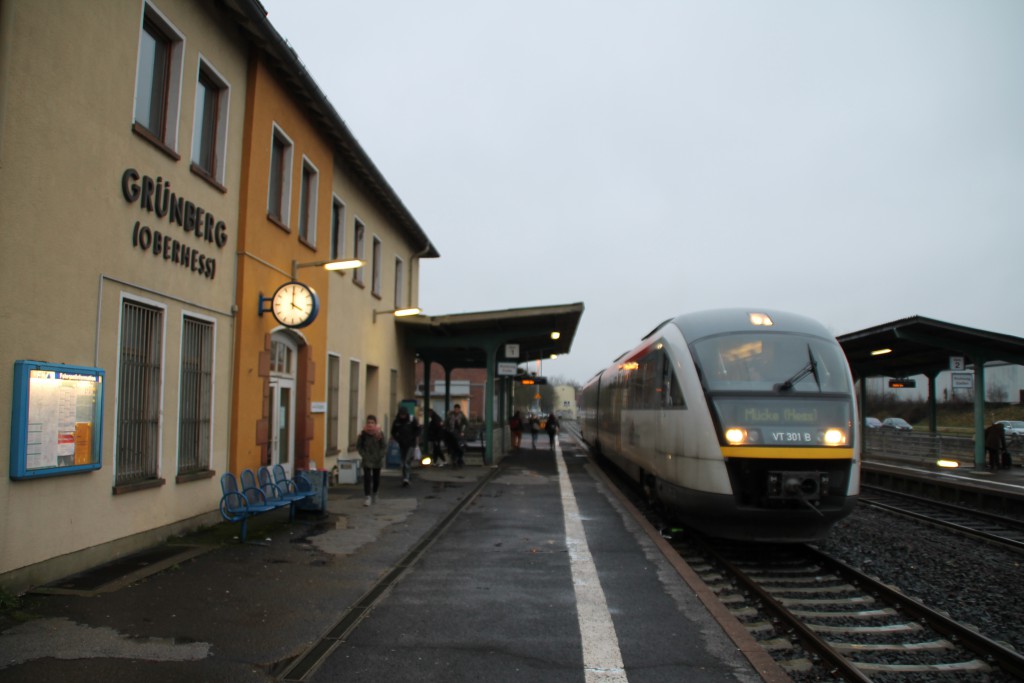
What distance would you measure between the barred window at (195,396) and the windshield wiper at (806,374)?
23.0 feet

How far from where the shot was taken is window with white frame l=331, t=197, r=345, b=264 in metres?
15.8

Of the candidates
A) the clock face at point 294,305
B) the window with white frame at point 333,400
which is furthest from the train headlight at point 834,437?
the window with white frame at point 333,400

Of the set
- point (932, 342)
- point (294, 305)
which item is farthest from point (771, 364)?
point (932, 342)

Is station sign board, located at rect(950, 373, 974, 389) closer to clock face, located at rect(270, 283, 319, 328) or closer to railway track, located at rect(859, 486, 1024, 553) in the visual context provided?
railway track, located at rect(859, 486, 1024, 553)

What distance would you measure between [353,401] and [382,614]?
11.3 metres

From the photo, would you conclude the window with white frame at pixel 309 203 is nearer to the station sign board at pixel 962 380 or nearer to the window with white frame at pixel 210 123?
the window with white frame at pixel 210 123

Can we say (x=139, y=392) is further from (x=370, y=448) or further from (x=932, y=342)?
(x=932, y=342)

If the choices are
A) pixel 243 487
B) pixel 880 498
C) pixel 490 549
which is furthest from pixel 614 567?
pixel 880 498

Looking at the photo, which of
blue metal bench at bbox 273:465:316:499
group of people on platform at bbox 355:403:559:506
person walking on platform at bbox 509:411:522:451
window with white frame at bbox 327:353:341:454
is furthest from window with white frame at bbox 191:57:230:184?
person walking on platform at bbox 509:411:522:451

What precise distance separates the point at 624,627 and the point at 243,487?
18.9 ft

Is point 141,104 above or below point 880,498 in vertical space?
above

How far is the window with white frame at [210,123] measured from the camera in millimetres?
9836

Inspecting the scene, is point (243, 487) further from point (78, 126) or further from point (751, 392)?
point (751, 392)

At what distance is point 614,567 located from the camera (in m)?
8.01
